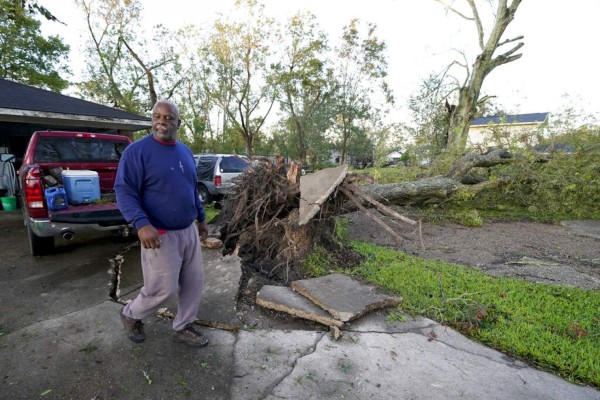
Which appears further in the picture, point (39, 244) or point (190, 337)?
point (39, 244)

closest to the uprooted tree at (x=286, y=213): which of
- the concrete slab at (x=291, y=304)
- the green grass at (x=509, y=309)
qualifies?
the concrete slab at (x=291, y=304)

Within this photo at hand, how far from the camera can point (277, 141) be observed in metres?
39.5

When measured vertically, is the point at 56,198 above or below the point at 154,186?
below

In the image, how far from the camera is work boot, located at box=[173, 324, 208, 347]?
2.31 meters

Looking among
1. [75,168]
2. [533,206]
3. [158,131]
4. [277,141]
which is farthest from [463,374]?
[277,141]

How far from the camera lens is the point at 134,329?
2.30 m

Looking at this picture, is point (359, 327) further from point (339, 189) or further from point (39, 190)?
point (39, 190)

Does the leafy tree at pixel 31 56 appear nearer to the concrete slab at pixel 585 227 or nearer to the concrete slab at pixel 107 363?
the concrete slab at pixel 107 363

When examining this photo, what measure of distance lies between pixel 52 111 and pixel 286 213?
740cm

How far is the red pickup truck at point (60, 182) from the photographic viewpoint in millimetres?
3746

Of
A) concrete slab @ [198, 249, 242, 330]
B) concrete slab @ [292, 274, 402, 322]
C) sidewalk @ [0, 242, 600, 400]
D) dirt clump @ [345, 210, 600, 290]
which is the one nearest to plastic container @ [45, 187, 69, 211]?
sidewalk @ [0, 242, 600, 400]

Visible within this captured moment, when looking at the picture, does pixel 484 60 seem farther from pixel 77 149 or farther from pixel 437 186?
pixel 77 149

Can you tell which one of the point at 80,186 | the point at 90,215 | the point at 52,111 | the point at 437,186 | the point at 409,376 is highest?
the point at 52,111

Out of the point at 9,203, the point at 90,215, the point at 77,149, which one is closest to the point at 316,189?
the point at 90,215
